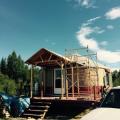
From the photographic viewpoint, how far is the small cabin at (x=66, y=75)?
22531mm

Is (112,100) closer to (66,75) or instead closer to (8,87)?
(66,75)

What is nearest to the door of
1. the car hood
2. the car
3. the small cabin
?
the small cabin

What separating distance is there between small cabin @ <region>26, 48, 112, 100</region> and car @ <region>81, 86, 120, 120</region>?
41.8 ft

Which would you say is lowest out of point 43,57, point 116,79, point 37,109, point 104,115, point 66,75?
point 37,109

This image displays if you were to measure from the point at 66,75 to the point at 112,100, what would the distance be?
1531cm

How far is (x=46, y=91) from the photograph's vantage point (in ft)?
86.0

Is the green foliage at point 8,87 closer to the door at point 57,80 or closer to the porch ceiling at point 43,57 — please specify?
the door at point 57,80

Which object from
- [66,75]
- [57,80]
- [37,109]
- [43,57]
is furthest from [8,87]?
[37,109]

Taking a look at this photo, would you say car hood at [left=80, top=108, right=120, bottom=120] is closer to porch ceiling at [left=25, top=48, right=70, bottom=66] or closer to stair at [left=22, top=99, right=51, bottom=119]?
stair at [left=22, top=99, right=51, bottom=119]

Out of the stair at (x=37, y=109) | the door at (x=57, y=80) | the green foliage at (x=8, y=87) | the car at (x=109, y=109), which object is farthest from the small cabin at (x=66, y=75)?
the green foliage at (x=8, y=87)

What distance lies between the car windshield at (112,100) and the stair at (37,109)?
414 inches

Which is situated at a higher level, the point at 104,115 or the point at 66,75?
the point at 66,75

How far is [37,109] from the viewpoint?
20.6 meters

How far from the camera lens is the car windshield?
8.38 meters
